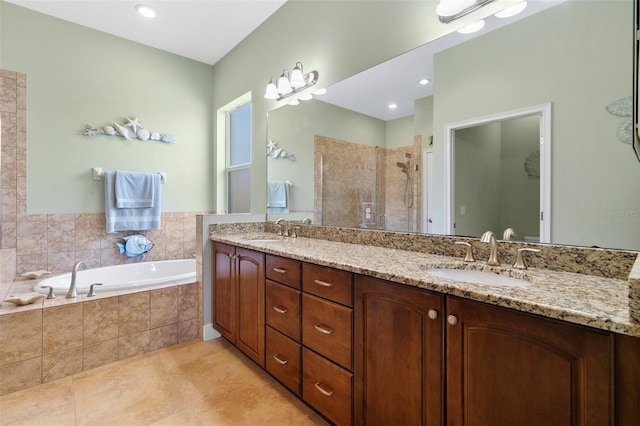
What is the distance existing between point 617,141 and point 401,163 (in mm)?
947

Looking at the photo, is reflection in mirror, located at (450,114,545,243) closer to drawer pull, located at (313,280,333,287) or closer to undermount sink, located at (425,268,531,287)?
undermount sink, located at (425,268,531,287)

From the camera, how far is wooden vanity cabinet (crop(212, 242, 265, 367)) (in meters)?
1.88

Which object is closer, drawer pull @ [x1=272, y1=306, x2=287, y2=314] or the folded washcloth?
drawer pull @ [x1=272, y1=306, x2=287, y2=314]

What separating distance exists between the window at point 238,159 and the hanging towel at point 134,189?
0.89 metres

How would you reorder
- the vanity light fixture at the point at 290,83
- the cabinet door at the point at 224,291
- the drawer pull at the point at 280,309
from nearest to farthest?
the drawer pull at the point at 280,309 < the cabinet door at the point at 224,291 < the vanity light fixture at the point at 290,83

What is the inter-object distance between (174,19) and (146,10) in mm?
230

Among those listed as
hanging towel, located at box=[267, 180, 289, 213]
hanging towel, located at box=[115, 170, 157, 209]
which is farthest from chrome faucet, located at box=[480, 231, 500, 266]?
hanging towel, located at box=[115, 170, 157, 209]

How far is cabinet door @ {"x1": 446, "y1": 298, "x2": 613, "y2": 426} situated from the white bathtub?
218 cm

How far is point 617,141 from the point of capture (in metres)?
1.09

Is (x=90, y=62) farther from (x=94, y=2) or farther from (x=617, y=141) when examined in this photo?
(x=617, y=141)

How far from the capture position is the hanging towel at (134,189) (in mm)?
3000

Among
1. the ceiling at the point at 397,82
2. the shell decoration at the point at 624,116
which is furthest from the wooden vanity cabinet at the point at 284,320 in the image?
the shell decoration at the point at 624,116

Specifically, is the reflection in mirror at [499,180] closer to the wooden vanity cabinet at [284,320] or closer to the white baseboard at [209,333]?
the wooden vanity cabinet at [284,320]

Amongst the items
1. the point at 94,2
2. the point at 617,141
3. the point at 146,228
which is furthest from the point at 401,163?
the point at 94,2
